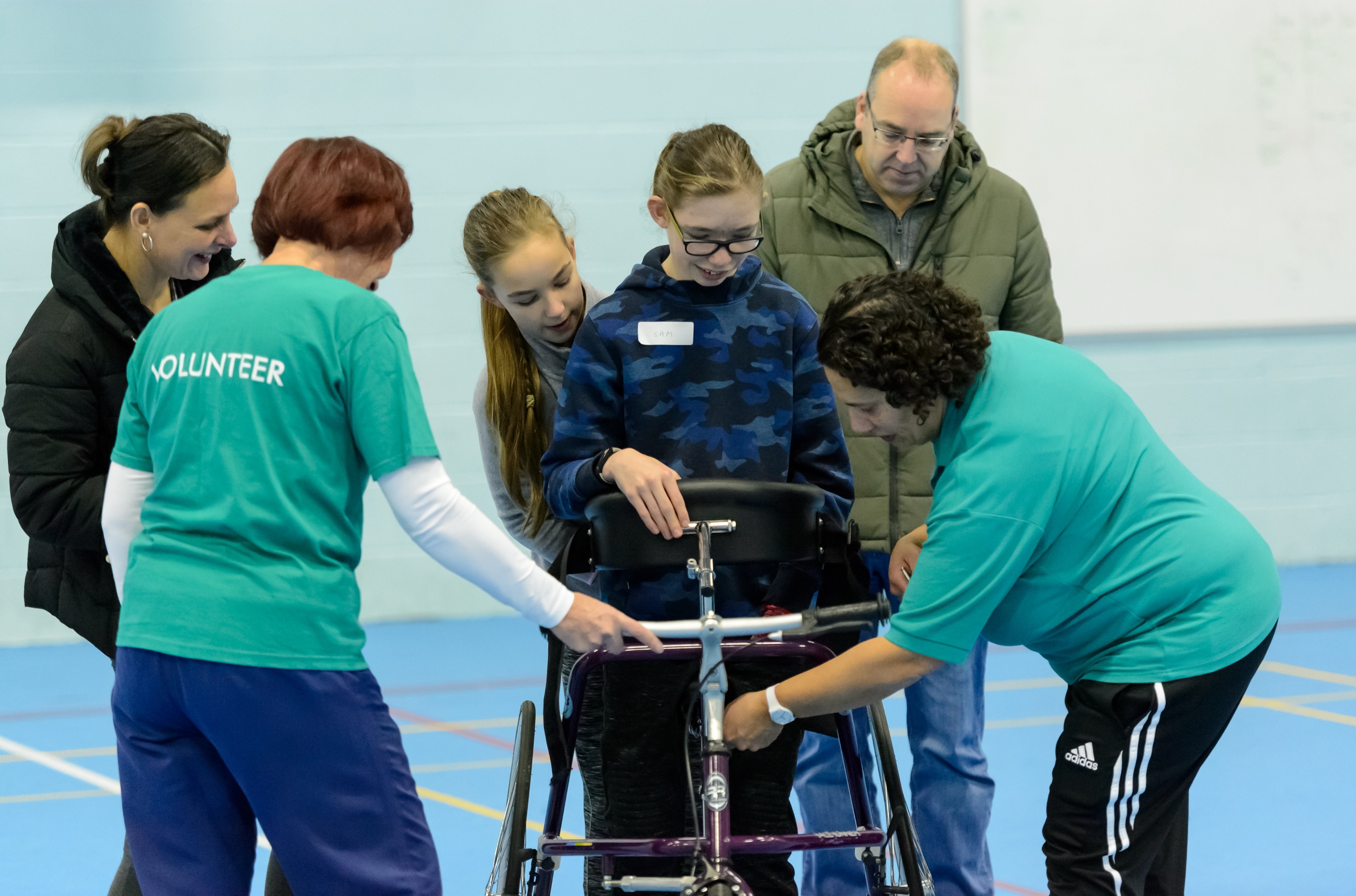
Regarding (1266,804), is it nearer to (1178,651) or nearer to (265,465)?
(1178,651)

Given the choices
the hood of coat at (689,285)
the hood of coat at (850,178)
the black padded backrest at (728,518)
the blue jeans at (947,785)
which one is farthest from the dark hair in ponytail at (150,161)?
the blue jeans at (947,785)

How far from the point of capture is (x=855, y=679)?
1.74 m

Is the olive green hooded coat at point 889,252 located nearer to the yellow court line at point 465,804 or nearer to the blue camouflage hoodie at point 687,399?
the blue camouflage hoodie at point 687,399

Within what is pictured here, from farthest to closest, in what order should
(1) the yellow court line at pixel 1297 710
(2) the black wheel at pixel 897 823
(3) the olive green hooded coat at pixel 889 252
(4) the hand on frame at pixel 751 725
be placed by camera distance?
(1) the yellow court line at pixel 1297 710 → (3) the olive green hooded coat at pixel 889 252 → (2) the black wheel at pixel 897 823 → (4) the hand on frame at pixel 751 725

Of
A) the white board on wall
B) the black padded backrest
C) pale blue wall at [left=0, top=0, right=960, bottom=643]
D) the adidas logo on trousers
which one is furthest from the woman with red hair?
the white board on wall

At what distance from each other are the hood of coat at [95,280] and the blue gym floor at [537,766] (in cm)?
137

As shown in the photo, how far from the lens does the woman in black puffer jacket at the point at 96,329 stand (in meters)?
2.00

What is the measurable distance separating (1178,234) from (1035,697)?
90.7 inches

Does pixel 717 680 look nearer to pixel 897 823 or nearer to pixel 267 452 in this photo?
pixel 897 823

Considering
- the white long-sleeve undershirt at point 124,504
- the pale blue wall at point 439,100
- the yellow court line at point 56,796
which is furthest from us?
the pale blue wall at point 439,100

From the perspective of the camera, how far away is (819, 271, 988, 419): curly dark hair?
66.1 inches

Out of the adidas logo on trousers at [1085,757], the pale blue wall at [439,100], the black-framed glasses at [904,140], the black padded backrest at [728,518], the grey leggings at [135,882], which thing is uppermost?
the pale blue wall at [439,100]

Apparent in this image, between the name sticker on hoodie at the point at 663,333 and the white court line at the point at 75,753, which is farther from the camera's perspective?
the white court line at the point at 75,753

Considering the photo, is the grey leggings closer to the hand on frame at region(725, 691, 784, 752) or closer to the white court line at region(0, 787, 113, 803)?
the hand on frame at region(725, 691, 784, 752)
